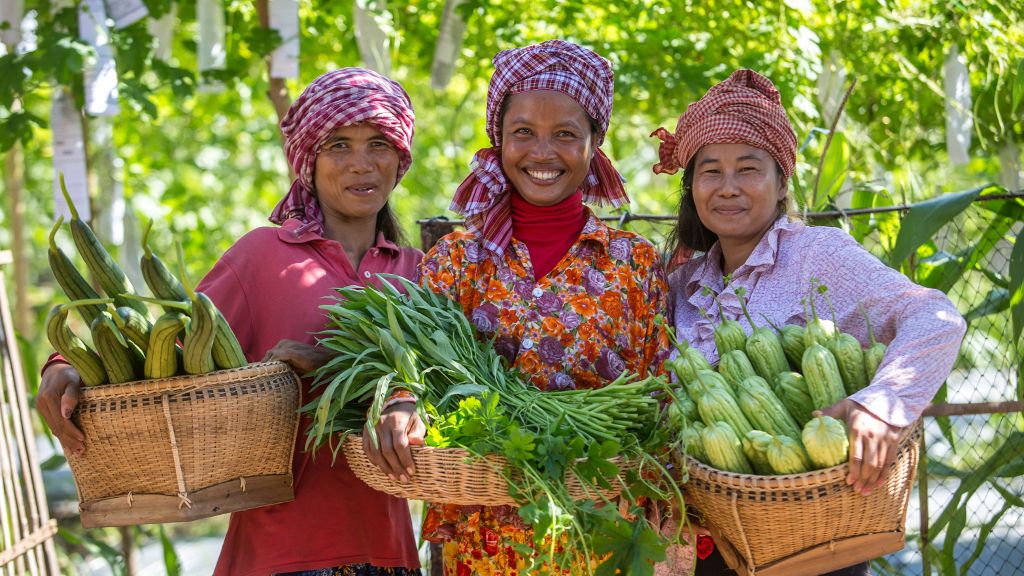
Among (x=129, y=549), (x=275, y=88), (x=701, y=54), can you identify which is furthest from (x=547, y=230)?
(x=129, y=549)

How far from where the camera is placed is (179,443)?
2.12 m

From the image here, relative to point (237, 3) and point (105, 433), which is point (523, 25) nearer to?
point (237, 3)

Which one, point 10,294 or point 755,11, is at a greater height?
point 755,11

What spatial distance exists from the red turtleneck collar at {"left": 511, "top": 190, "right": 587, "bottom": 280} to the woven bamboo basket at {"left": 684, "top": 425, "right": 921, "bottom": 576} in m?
0.77

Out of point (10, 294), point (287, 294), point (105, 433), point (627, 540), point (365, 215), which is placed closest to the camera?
point (627, 540)

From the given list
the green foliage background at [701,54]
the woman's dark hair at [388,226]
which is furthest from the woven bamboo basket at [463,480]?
the green foliage background at [701,54]

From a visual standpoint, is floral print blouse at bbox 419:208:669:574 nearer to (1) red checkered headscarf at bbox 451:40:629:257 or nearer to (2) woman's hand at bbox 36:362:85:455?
(1) red checkered headscarf at bbox 451:40:629:257

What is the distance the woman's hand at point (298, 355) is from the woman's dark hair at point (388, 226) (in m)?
0.61

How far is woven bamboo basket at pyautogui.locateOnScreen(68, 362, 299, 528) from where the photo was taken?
210cm

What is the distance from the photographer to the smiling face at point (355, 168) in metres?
2.63

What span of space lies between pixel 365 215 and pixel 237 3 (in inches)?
97.3

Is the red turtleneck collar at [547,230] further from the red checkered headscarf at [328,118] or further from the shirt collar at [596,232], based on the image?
the red checkered headscarf at [328,118]

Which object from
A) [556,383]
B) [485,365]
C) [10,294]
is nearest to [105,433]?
[485,365]

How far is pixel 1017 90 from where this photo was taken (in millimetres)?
3025
